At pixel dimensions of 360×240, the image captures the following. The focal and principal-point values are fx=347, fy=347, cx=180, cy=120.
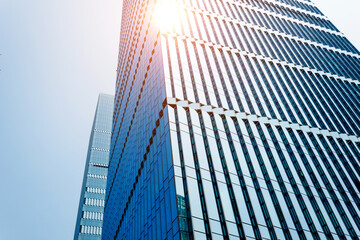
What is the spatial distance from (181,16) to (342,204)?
3732cm

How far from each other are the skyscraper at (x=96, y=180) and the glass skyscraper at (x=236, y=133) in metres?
67.6

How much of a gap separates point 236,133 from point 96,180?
11952 centimetres

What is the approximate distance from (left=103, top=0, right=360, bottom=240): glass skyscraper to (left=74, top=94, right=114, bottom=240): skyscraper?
67.6m

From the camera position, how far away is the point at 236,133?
39656mm

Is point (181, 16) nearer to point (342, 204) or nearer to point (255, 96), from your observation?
point (255, 96)

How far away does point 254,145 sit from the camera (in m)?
39.3

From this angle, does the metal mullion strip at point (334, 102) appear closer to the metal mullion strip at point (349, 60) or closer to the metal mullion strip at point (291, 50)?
the metal mullion strip at point (291, 50)

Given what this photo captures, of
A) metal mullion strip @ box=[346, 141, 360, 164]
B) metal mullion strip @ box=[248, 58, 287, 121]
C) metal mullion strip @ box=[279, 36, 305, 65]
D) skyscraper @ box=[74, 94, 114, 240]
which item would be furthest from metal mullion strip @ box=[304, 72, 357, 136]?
skyscraper @ box=[74, 94, 114, 240]

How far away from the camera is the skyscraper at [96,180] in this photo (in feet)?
433

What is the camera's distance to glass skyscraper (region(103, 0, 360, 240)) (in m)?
30.8

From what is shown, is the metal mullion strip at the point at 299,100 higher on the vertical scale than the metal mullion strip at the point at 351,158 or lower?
higher

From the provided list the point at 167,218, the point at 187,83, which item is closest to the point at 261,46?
the point at 187,83

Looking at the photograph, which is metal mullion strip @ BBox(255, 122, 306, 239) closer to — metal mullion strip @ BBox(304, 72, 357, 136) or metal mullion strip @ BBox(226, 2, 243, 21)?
metal mullion strip @ BBox(304, 72, 357, 136)

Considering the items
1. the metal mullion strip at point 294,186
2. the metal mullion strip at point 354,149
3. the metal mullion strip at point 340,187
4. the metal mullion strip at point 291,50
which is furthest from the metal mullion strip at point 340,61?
the metal mullion strip at point 294,186
